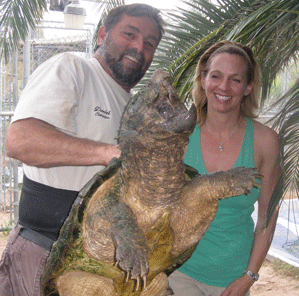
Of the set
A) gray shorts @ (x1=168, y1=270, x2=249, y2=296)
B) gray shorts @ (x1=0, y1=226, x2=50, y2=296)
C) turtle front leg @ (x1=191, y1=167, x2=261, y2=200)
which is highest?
turtle front leg @ (x1=191, y1=167, x2=261, y2=200)

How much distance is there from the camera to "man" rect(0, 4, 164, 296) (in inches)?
67.9

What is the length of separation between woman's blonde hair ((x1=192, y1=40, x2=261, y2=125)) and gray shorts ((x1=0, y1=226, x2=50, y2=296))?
1.34m

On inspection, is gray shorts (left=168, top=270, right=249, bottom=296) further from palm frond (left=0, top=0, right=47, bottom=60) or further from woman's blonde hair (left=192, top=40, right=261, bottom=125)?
palm frond (left=0, top=0, right=47, bottom=60)

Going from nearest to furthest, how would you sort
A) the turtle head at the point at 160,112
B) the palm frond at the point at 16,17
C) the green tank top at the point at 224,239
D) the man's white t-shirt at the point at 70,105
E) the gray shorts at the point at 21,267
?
1. the turtle head at the point at 160,112
2. the man's white t-shirt at the point at 70,105
3. the gray shorts at the point at 21,267
4. the green tank top at the point at 224,239
5. the palm frond at the point at 16,17

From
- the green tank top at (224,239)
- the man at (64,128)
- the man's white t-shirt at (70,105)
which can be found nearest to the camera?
the man at (64,128)

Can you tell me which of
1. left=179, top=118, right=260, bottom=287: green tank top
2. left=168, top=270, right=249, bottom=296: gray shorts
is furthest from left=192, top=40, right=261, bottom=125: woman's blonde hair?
left=168, top=270, right=249, bottom=296: gray shorts

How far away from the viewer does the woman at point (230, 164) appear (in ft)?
7.09

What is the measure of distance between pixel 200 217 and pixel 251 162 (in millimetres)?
508

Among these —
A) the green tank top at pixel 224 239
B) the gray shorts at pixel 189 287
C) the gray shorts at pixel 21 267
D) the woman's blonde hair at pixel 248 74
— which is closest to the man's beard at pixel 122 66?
the woman's blonde hair at pixel 248 74

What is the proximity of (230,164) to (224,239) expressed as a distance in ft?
1.58

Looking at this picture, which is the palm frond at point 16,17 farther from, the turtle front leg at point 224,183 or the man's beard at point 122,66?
the turtle front leg at point 224,183

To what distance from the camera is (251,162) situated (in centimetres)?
212

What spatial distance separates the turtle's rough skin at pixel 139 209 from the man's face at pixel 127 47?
78 centimetres

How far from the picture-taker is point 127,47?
2318 mm
